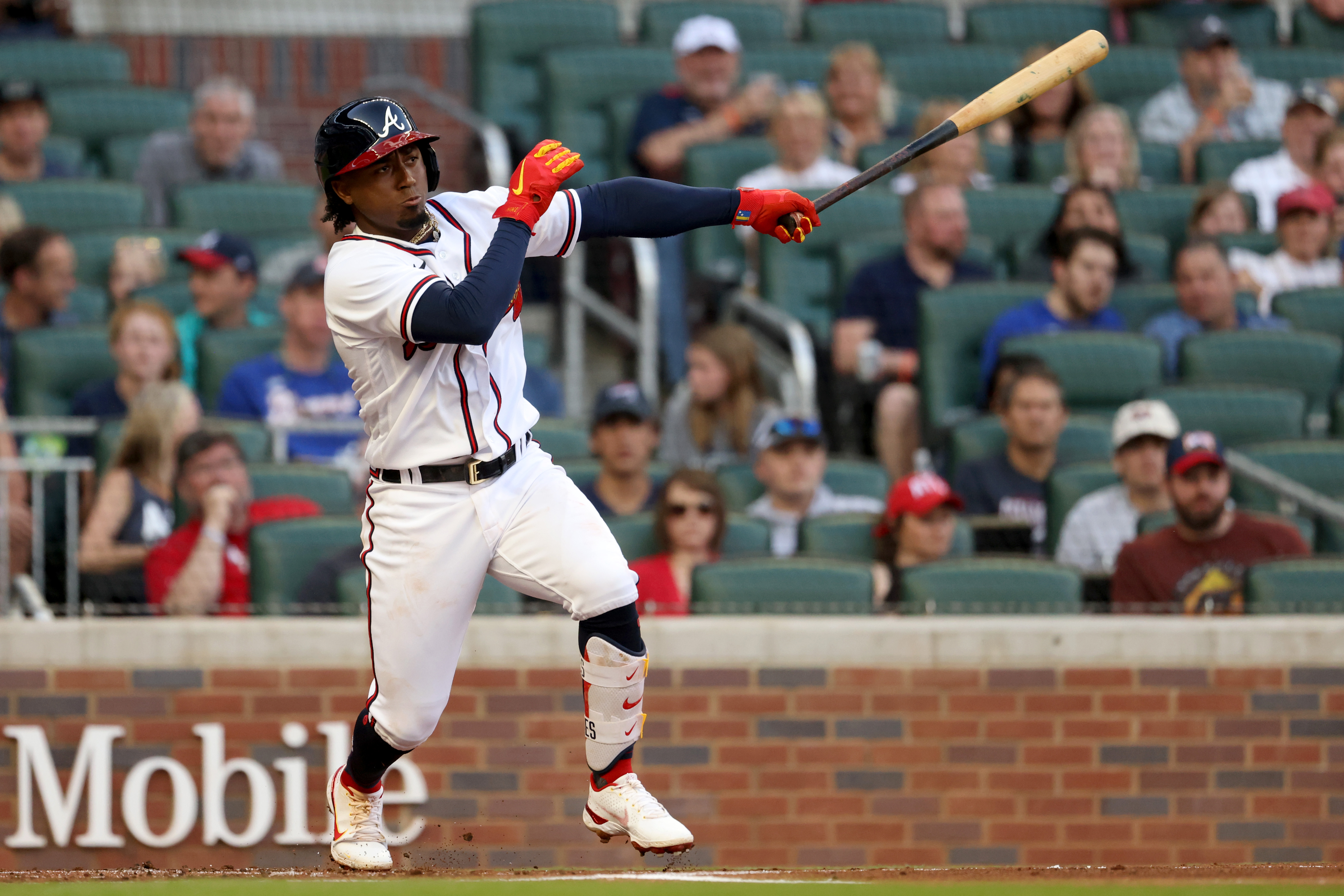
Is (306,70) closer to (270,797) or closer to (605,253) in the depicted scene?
(605,253)

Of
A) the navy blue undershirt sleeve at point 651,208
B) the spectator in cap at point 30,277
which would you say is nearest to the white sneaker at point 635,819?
the navy blue undershirt sleeve at point 651,208

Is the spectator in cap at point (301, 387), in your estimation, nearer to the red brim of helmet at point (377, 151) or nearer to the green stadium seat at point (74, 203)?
the green stadium seat at point (74, 203)

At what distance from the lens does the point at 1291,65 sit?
8.86 meters

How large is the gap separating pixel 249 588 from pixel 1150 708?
2765mm

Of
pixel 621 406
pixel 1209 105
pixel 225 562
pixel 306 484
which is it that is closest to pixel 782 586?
pixel 621 406

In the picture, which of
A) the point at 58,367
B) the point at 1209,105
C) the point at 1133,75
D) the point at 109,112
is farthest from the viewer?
the point at 1133,75

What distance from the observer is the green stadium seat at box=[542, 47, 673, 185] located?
26.0 feet

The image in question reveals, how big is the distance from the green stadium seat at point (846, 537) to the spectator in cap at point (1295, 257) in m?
2.37

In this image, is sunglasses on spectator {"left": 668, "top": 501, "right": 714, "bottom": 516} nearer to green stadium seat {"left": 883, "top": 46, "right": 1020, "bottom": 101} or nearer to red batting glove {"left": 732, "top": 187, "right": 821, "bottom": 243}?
red batting glove {"left": 732, "top": 187, "right": 821, "bottom": 243}

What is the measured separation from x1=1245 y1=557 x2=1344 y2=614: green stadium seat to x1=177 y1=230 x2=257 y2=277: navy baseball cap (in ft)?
12.4

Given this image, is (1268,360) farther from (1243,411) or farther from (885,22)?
(885,22)

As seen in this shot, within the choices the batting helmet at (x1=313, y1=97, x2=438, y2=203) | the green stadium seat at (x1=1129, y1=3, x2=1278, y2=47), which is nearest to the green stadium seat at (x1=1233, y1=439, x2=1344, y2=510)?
the batting helmet at (x1=313, y1=97, x2=438, y2=203)

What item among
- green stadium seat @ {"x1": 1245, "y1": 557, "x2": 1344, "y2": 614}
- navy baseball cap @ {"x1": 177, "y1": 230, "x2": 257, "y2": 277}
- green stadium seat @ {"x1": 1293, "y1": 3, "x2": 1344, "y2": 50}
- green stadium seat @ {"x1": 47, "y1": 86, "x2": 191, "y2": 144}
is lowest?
green stadium seat @ {"x1": 1245, "y1": 557, "x2": 1344, "y2": 614}

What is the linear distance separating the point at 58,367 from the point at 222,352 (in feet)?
1.90
